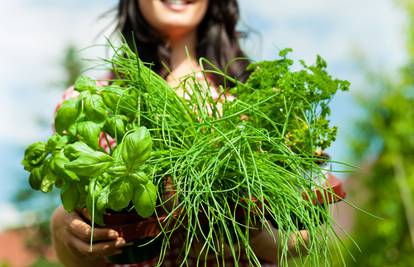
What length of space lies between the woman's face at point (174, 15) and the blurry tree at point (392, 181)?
519cm

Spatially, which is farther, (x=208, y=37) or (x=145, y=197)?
(x=208, y=37)

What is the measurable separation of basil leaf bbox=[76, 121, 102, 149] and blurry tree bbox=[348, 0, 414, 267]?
5767mm

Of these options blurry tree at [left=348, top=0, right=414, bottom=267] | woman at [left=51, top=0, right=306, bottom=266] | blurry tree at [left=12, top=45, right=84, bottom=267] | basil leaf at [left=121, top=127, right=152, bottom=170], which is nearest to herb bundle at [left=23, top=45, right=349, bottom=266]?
basil leaf at [left=121, top=127, right=152, bottom=170]

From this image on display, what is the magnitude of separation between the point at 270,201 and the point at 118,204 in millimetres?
211

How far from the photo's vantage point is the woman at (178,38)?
1394mm

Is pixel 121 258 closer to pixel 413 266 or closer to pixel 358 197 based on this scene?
pixel 413 266

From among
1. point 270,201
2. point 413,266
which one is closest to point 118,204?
point 270,201

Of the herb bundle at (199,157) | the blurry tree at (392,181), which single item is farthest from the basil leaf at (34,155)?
the blurry tree at (392,181)

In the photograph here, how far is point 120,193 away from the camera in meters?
0.95

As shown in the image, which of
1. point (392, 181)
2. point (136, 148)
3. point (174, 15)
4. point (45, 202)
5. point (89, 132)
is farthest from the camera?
point (45, 202)

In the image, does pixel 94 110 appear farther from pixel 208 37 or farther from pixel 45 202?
pixel 45 202

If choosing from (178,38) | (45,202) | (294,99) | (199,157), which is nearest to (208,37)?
(178,38)

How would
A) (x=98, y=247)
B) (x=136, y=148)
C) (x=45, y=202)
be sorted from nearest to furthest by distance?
(x=136, y=148) → (x=98, y=247) → (x=45, y=202)

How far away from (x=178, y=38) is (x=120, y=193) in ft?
2.56
